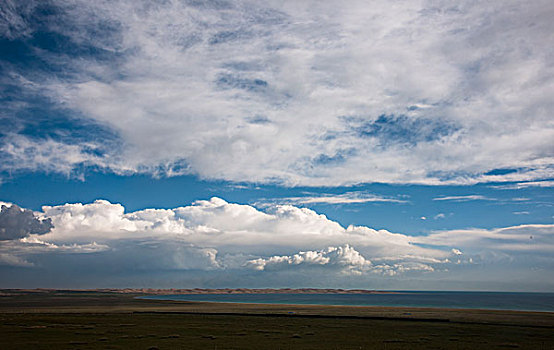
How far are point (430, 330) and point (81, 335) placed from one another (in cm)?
6143

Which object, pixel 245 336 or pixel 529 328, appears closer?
pixel 245 336

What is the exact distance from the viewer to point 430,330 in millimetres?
78125

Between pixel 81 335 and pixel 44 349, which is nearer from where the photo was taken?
pixel 44 349

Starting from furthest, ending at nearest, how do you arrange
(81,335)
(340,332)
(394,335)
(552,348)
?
(340,332) → (394,335) → (81,335) → (552,348)

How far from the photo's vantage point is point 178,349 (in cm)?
5428

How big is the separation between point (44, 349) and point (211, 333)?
26.7 metres

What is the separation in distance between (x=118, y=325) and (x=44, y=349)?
29829mm

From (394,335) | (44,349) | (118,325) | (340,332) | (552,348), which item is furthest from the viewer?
(118,325)

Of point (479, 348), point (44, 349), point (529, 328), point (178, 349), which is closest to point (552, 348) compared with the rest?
point (479, 348)

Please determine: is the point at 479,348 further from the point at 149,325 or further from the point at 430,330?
the point at 149,325

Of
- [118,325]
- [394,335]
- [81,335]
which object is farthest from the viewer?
[118,325]

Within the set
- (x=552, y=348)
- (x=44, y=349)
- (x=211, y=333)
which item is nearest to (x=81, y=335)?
(x=44, y=349)

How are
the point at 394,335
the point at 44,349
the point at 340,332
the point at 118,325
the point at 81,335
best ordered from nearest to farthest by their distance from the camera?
the point at 44,349, the point at 81,335, the point at 394,335, the point at 340,332, the point at 118,325

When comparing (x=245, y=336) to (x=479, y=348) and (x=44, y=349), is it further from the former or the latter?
(x=479, y=348)
